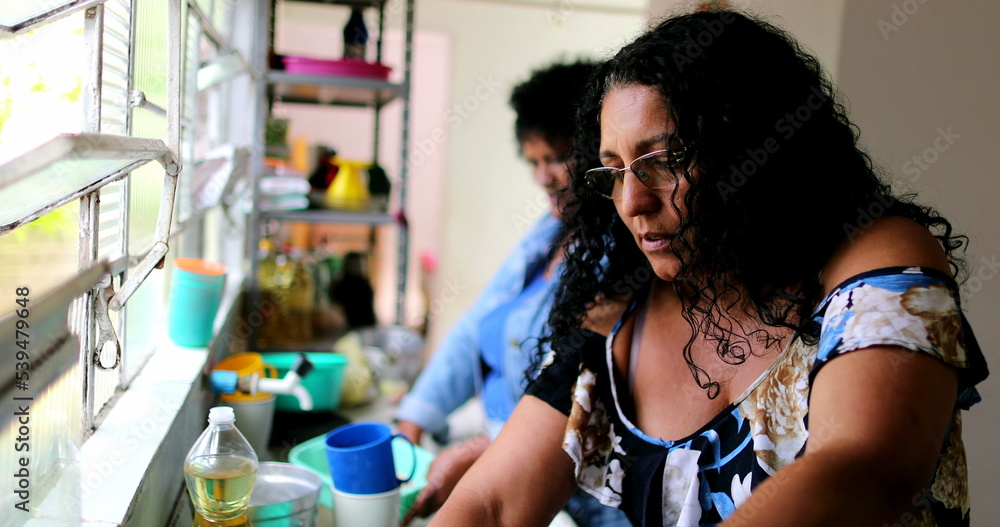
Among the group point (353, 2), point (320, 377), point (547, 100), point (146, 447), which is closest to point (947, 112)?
point (547, 100)

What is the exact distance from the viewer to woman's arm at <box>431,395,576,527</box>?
1.08 meters

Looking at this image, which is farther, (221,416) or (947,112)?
(947,112)

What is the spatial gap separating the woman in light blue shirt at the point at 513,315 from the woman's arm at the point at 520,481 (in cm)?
60

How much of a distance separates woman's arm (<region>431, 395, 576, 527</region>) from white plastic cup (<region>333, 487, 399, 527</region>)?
13 cm

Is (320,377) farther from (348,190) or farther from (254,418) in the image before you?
(348,190)

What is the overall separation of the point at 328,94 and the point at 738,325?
2.24 m

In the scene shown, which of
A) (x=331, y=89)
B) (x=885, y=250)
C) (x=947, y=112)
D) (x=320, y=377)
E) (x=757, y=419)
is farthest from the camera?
(x=331, y=89)

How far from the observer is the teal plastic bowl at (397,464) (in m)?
1.33

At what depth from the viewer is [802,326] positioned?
880 millimetres

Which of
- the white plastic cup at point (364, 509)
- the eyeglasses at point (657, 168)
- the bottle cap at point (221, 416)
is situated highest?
the eyeglasses at point (657, 168)

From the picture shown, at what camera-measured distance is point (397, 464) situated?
1.61 meters

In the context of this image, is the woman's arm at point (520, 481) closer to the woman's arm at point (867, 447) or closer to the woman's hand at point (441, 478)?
the woman's hand at point (441, 478)

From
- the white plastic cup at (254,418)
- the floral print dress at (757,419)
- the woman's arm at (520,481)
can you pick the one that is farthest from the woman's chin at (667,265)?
the white plastic cup at (254,418)

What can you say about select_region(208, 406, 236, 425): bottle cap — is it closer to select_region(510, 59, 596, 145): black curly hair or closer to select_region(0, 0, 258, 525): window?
select_region(0, 0, 258, 525): window
